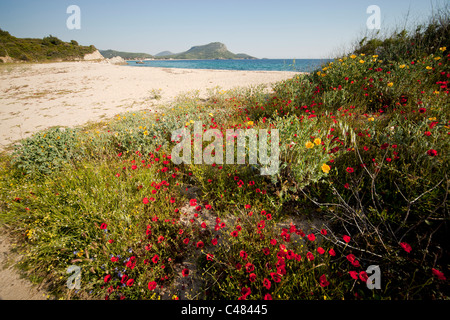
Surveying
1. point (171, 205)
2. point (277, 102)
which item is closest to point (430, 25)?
point (277, 102)

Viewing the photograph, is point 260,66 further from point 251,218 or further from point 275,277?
point 275,277

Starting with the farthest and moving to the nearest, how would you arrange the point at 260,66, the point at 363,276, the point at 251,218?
1. the point at 260,66
2. the point at 251,218
3. the point at 363,276

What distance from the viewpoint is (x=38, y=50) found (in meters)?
31.6

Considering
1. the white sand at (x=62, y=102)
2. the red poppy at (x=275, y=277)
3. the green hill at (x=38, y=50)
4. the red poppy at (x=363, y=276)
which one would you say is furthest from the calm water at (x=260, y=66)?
the green hill at (x=38, y=50)

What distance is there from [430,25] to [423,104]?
577 centimetres

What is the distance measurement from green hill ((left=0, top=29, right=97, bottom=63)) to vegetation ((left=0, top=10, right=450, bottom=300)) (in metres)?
40.6

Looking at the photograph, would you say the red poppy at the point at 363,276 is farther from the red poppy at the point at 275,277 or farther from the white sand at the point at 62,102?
the white sand at the point at 62,102

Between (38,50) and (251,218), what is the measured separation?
50.0 m

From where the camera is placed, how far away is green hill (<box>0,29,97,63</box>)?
27.4 meters

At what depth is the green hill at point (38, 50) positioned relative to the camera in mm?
27438

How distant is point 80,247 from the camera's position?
1.99 meters

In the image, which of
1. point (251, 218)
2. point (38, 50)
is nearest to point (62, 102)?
point (251, 218)

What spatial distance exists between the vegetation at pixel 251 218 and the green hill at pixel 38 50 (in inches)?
1597
